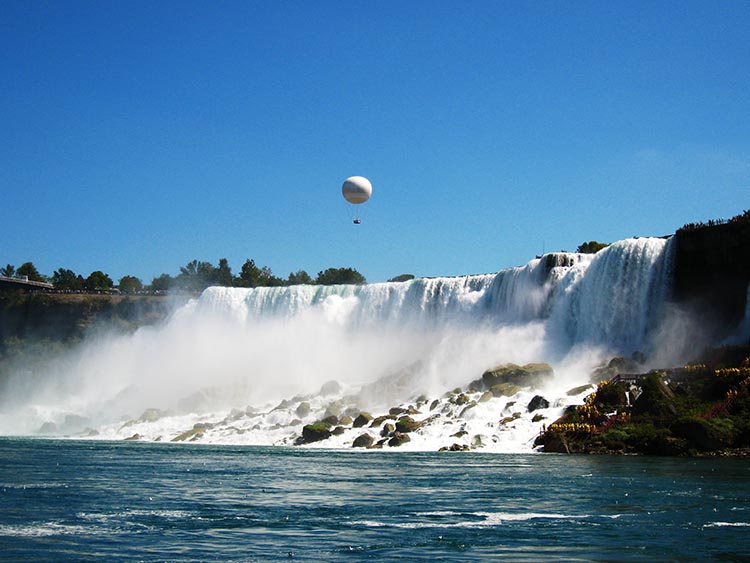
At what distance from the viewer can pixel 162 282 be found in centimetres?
11950

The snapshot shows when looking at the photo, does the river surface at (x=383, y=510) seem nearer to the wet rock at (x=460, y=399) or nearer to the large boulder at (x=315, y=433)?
the wet rock at (x=460, y=399)

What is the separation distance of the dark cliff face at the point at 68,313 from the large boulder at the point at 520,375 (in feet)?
141

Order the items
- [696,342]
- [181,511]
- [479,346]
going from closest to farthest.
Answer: [181,511] < [696,342] < [479,346]

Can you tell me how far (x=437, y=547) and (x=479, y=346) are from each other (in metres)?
35.2

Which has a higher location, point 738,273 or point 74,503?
point 738,273

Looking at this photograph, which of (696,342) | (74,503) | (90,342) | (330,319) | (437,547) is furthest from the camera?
(90,342)

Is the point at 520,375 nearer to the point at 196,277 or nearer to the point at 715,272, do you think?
the point at 715,272

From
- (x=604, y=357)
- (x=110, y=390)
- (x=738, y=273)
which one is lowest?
(x=110, y=390)

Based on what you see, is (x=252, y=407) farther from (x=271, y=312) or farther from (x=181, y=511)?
(x=181, y=511)

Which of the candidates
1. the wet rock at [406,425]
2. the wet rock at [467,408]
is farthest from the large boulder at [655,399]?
the wet rock at [406,425]

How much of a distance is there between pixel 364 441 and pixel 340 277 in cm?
7479

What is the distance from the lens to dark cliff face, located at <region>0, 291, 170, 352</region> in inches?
3007

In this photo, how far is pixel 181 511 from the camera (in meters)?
16.0

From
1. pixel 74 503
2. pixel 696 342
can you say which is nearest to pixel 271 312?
pixel 696 342
